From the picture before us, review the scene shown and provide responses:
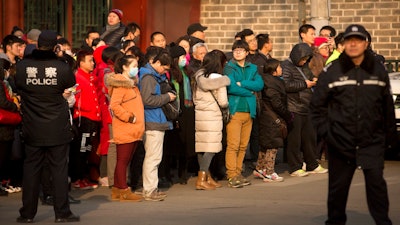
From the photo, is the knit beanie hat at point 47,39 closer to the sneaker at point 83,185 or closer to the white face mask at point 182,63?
the sneaker at point 83,185

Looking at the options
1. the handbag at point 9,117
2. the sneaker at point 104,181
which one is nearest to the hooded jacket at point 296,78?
the sneaker at point 104,181

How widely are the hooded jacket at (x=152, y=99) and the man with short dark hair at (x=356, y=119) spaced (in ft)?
12.4

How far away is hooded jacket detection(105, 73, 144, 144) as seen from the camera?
540 inches

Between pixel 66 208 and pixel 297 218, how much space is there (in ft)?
7.63

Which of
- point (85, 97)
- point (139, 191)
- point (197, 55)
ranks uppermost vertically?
point (197, 55)

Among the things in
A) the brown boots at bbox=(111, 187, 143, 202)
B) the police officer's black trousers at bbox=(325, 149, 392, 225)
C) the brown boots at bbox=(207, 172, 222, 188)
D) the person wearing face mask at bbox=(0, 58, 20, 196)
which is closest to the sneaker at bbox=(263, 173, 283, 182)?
the brown boots at bbox=(207, 172, 222, 188)

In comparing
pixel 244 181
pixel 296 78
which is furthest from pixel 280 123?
pixel 244 181

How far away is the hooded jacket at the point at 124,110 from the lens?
13.7m

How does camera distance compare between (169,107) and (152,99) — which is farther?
(169,107)

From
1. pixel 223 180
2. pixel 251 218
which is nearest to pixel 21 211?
pixel 251 218

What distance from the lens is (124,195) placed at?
1396 cm

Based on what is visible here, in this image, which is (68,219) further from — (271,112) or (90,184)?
(271,112)

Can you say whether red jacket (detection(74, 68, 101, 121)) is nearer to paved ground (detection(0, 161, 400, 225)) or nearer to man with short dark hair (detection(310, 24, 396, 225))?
paved ground (detection(0, 161, 400, 225))

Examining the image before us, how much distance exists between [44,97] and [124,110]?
165cm
